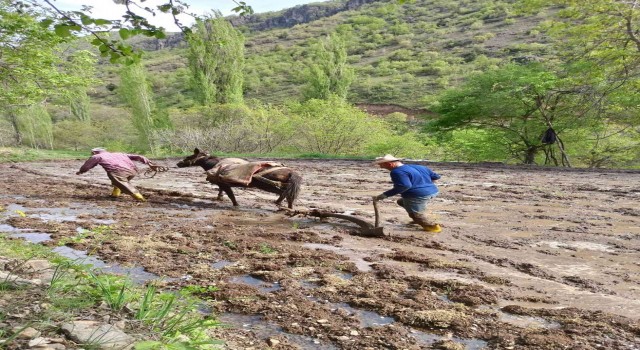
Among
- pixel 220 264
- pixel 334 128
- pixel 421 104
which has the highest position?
pixel 421 104

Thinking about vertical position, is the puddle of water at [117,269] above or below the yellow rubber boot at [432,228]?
above

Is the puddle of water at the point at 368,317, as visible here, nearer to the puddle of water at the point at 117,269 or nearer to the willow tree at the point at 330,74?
the puddle of water at the point at 117,269

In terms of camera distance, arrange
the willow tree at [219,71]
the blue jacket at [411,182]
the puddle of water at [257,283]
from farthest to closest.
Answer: the willow tree at [219,71], the blue jacket at [411,182], the puddle of water at [257,283]

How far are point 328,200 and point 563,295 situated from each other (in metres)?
7.36

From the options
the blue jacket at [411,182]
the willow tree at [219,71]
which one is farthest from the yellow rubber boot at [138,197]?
the willow tree at [219,71]

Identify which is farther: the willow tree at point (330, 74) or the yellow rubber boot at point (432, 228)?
the willow tree at point (330, 74)

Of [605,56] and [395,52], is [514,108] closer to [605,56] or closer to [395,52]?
[605,56]

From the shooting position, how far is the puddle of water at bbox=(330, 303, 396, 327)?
3.90 m

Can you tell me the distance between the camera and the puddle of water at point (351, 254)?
572 centimetres

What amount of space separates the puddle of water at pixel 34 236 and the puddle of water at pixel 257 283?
10.6ft

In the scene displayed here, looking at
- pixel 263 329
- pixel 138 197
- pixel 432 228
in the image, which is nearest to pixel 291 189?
pixel 432 228

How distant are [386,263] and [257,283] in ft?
5.92

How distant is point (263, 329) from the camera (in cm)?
373

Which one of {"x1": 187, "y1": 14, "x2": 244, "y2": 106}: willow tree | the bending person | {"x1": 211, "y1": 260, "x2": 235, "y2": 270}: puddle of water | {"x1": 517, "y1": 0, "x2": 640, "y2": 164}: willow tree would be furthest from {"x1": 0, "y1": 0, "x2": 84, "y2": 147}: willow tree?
{"x1": 187, "y1": 14, "x2": 244, "y2": 106}: willow tree
